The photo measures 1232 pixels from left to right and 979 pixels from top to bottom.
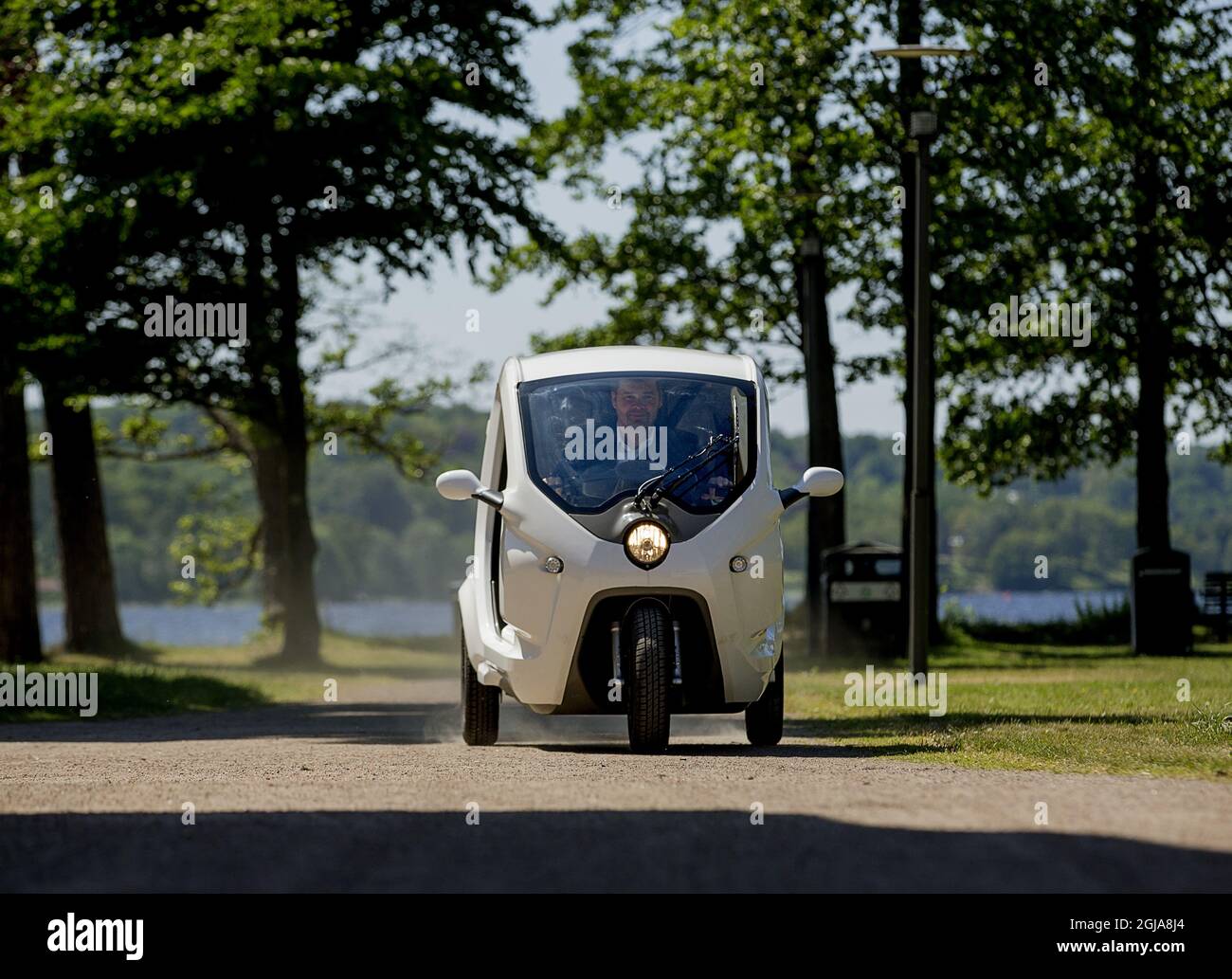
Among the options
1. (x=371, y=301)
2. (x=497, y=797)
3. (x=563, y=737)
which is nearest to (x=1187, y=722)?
(x=563, y=737)

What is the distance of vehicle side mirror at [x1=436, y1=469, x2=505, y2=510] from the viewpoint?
429 inches

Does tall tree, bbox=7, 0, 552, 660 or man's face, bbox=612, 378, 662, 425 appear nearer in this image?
man's face, bbox=612, 378, 662, 425

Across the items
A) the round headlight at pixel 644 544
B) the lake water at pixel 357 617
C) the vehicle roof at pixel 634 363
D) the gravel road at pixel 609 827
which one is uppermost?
the vehicle roof at pixel 634 363

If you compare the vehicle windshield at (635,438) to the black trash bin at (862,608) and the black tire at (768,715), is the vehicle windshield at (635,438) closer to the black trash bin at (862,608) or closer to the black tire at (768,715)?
the black tire at (768,715)

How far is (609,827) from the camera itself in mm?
6488

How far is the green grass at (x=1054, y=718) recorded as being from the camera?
10000mm

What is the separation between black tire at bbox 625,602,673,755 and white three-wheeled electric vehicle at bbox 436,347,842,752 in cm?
1

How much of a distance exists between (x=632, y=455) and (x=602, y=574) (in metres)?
0.81

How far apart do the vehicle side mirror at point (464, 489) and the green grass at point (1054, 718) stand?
2756 mm

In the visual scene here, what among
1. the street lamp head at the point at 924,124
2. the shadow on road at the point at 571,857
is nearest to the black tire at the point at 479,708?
the shadow on road at the point at 571,857

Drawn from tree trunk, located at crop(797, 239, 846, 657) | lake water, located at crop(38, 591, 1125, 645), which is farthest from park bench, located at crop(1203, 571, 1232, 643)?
tree trunk, located at crop(797, 239, 846, 657)

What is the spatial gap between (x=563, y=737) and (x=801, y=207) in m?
13.9

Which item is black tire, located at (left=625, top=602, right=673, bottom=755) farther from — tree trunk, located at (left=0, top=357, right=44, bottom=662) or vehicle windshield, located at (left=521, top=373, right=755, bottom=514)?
tree trunk, located at (left=0, top=357, right=44, bottom=662)

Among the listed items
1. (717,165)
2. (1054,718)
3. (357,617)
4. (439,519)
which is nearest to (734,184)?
(717,165)
